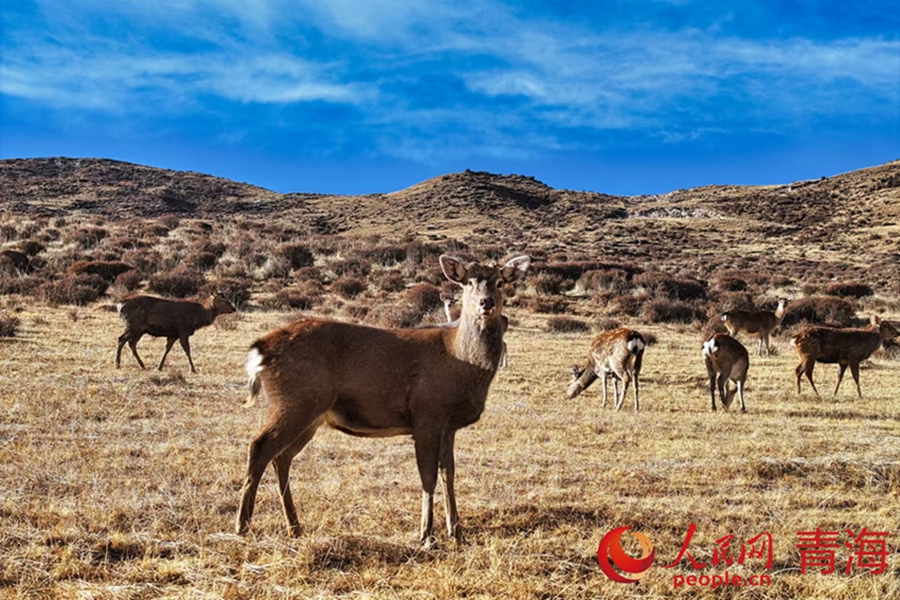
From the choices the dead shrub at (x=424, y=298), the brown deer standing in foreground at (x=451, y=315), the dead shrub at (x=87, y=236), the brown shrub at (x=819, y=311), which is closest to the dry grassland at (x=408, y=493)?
the brown deer standing in foreground at (x=451, y=315)

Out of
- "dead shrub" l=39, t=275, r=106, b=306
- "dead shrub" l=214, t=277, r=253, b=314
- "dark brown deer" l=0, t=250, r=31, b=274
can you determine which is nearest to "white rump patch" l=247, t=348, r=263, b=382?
"dead shrub" l=214, t=277, r=253, b=314

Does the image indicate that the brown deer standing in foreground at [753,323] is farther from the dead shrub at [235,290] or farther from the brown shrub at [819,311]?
the dead shrub at [235,290]

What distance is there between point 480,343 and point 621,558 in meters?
1.95

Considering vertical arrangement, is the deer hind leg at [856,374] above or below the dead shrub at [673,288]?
below

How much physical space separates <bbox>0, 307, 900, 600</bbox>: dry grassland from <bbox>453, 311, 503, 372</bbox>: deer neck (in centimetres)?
142

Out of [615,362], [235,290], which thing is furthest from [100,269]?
[615,362]

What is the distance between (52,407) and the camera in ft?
29.8

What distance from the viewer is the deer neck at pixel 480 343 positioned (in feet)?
17.4

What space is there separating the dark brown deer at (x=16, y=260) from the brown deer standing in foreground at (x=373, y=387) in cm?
2874

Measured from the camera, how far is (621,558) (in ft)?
16.1

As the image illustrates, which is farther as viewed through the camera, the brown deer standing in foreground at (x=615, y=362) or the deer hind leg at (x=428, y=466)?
the brown deer standing in foreground at (x=615, y=362)

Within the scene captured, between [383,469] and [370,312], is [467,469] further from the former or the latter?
[370,312]

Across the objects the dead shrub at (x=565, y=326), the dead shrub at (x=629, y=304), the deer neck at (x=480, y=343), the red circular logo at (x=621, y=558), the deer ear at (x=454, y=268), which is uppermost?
the deer ear at (x=454, y=268)

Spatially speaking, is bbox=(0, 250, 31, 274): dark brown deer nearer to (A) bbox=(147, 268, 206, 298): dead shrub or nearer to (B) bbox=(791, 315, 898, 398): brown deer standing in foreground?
(A) bbox=(147, 268, 206, 298): dead shrub
